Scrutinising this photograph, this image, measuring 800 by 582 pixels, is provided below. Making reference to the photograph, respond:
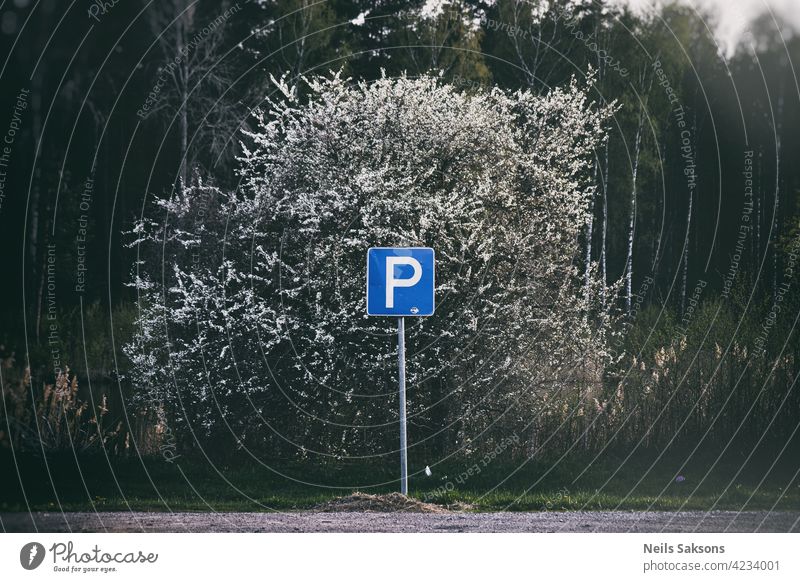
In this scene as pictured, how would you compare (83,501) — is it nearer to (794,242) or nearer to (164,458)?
(164,458)

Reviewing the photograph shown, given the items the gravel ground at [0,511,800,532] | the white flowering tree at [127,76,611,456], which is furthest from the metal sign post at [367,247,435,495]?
the white flowering tree at [127,76,611,456]

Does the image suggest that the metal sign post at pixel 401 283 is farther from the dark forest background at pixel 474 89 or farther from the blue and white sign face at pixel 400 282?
the dark forest background at pixel 474 89

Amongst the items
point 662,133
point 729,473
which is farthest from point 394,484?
point 662,133

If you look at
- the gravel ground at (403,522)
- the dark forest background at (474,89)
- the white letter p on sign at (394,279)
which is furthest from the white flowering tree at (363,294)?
the gravel ground at (403,522)

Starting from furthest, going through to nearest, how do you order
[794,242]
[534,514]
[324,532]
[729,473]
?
[794,242]
[729,473]
[534,514]
[324,532]

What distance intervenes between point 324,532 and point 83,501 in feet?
12.1

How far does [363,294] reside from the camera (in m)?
15.5

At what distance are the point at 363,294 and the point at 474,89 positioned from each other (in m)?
6.93

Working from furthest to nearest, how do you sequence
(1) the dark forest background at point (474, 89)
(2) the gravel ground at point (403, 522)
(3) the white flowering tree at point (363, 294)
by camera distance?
1. (3) the white flowering tree at point (363, 294)
2. (1) the dark forest background at point (474, 89)
3. (2) the gravel ground at point (403, 522)

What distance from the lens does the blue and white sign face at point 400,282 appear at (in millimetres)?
12555

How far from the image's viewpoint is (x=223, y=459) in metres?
15.5

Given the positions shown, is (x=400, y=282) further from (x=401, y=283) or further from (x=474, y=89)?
(x=474, y=89)

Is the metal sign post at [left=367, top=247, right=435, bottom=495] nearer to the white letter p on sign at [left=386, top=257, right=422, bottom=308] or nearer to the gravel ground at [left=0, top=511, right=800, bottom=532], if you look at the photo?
the white letter p on sign at [left=386, top=257, right=422, bottom=308]

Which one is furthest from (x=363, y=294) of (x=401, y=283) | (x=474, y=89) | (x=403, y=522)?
(x=474, y=89)
